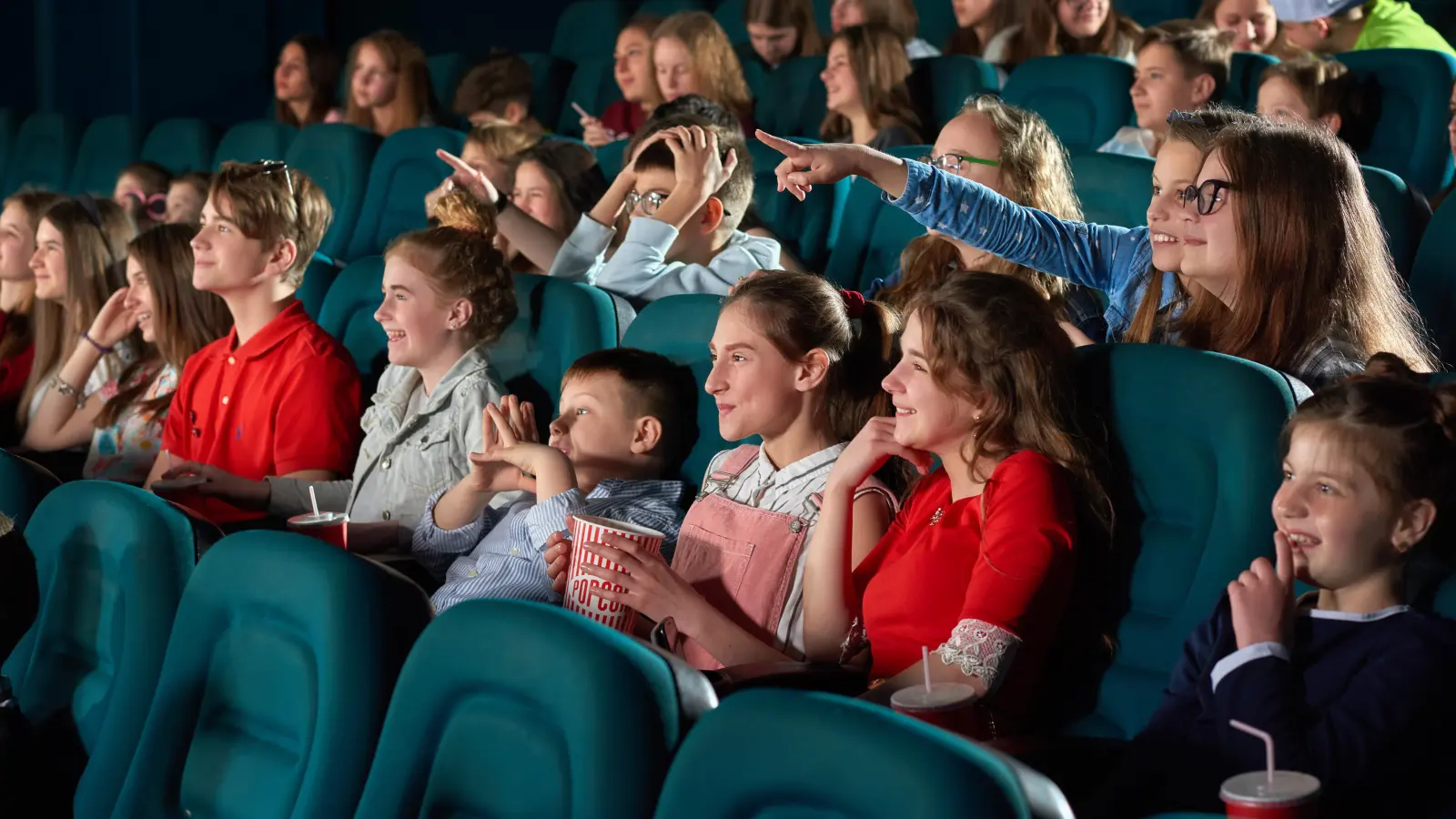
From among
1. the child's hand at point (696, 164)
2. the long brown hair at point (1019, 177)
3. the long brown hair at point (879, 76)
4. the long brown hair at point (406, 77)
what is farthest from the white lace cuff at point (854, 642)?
the long brown hair at point (406, 77)

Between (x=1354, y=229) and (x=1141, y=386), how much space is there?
0.37 m

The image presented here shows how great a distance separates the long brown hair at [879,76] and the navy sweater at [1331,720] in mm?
2564

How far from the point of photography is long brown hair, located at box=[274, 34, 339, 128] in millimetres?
5441

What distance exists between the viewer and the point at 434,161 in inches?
151

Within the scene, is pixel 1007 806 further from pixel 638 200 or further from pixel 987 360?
pixel 638 200

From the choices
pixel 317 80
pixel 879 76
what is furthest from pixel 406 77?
pixel 879 76

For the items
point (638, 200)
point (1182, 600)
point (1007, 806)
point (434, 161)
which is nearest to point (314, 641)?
point (1007, 806)

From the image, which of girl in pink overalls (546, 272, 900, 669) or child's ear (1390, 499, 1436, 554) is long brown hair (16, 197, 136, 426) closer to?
girl in pink overalls (546, 272, 900, 669)

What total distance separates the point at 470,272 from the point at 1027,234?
92 cm

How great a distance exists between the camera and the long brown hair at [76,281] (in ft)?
10.6

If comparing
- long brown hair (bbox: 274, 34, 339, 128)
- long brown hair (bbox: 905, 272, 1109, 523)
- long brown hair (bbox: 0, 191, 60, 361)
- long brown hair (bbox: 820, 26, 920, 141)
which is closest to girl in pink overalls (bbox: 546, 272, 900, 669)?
long brown hair (bbox: 905, 272, 1109, 523)

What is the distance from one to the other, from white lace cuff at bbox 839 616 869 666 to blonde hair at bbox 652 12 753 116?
105 inches

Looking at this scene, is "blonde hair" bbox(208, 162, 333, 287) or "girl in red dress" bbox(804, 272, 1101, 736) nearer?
Answer: "girl in red dress" bbox(804, 272, 1101, 736)

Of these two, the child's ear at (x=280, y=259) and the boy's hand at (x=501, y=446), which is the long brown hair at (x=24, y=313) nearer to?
the child's ear at (x=280, y=259)
